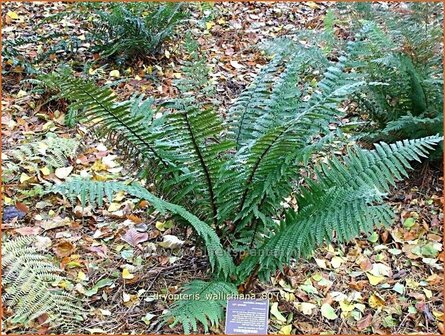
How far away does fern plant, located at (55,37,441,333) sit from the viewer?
179 cm

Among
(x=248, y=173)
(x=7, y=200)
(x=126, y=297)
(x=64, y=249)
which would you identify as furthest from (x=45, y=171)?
(x=248, y=173)

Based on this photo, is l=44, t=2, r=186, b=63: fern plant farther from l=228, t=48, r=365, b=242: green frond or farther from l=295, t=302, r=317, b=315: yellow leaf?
l=295, t=302, r=317, b=315: yellow leaf

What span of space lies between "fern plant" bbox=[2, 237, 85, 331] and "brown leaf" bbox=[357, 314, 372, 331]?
1.07 m

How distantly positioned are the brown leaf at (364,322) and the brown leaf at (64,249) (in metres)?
1.24

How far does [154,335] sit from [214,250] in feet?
1.33

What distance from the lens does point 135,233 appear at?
247cm

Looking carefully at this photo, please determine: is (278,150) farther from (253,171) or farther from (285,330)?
(285,330)

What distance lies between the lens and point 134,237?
2.45 meters

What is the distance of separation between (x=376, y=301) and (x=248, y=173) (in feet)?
2.61

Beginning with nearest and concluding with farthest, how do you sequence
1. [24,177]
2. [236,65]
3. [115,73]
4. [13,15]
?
[24,177] → [115,73] → [236,65] → [13,15]

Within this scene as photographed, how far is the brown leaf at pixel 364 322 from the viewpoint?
6.99ft

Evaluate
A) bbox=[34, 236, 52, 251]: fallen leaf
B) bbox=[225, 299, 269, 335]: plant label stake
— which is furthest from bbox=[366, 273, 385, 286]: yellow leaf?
bbox=[34, 236, 52, 251]: fallen leaf

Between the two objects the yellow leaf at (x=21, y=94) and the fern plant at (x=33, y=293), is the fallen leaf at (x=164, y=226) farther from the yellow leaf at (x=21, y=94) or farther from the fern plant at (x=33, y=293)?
the yellow leaf at (x=21, y=94)

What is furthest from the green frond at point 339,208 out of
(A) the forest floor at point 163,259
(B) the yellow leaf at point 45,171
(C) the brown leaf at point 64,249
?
(B) the yellow leaf at point 45,171
